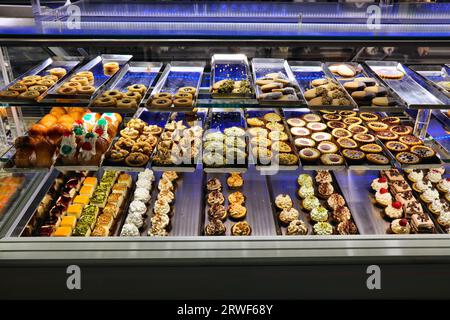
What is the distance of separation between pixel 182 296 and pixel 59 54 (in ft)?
7.31

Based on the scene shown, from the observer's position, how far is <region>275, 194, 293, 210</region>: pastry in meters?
3.29

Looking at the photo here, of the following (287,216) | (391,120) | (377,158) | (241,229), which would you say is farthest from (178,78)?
(391,120)

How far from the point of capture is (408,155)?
3.04 meters

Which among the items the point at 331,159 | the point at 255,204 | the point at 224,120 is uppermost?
the point at 224,120

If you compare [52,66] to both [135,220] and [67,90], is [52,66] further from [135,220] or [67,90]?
[135,220]

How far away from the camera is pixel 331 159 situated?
304 centimetres

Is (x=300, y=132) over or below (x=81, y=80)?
below

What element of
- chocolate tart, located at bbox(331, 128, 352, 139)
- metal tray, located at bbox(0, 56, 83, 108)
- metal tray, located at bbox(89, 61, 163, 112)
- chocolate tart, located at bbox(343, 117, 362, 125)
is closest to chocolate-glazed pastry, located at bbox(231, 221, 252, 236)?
chocolate tart, located at bbox(331, 128, 352, 139)

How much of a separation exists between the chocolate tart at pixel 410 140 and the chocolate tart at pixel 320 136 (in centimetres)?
56

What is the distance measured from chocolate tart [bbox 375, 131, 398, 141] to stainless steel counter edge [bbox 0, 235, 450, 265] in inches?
35.1

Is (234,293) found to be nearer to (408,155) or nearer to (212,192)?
(212,192)

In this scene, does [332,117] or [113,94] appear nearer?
[113,94]

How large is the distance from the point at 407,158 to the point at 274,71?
120 centimetres

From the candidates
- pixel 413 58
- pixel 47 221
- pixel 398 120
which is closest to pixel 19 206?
pixel 47 221
